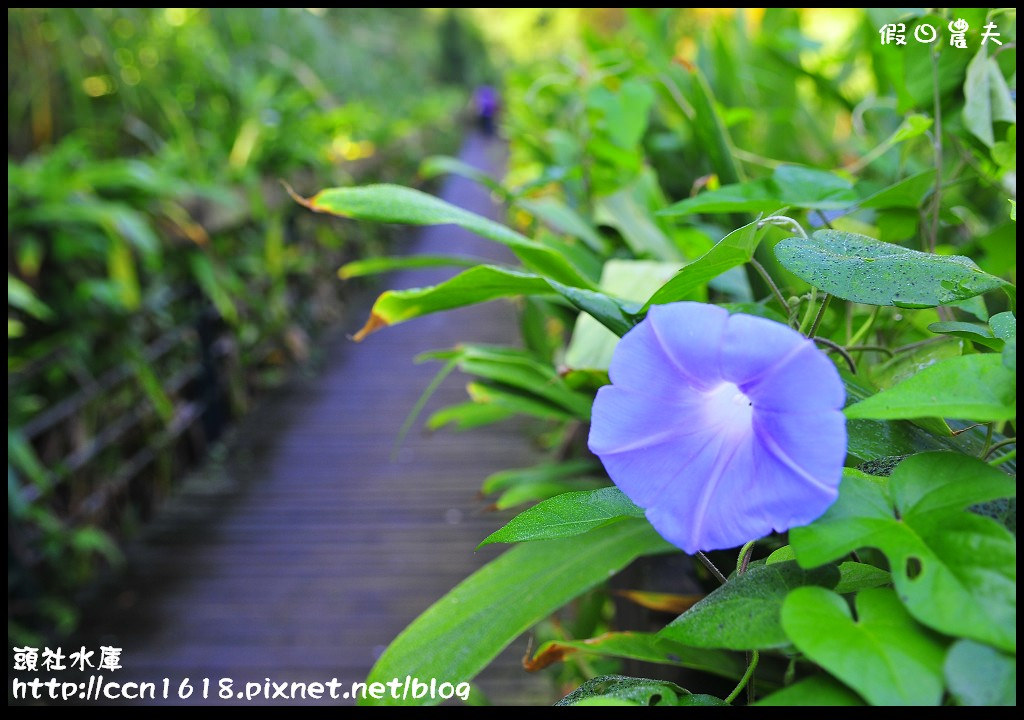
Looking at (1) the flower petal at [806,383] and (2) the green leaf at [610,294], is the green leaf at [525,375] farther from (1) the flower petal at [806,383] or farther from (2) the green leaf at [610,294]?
(1) the flower petal at [806,383]

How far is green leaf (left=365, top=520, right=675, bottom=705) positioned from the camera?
60cm

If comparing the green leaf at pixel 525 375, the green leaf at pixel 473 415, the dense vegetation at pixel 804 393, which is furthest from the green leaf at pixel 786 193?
the green leaf at pixel 473 415

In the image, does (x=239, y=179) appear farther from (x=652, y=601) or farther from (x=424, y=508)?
(x=652, y=601)

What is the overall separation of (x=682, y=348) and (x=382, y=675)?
0.35m

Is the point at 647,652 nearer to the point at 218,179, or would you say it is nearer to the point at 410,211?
the point at 410,211

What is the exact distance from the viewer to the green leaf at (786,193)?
2.20 ft

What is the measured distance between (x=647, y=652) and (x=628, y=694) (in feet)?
0.71

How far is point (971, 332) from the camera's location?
1.57 feet

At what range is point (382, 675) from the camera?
60cm

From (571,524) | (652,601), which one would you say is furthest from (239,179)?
(571,524)

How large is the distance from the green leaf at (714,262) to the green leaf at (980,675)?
240 millimetres

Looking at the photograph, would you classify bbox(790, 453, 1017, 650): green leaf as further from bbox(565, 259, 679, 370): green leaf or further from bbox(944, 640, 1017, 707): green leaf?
bbox(565, 259, 679, 370): green leaf

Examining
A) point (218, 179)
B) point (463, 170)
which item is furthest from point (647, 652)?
point (218, 179)

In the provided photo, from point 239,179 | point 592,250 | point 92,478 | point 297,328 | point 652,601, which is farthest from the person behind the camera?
point 297,328
